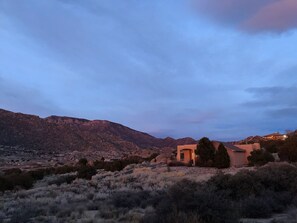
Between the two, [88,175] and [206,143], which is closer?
[88,175]

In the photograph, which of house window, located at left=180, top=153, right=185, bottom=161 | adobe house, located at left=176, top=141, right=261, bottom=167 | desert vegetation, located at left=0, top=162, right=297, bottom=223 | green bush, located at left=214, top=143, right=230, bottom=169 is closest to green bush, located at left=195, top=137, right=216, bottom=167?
green bush, located at left=214, top=143, right=230, bottom=169

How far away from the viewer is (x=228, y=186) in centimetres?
2216

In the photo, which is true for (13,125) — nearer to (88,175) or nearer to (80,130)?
(80,130)

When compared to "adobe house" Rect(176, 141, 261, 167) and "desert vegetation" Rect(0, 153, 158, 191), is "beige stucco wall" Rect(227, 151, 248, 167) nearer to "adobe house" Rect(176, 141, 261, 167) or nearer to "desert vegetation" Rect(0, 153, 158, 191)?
"adobe house" Rect(176, 141, 261, 167)

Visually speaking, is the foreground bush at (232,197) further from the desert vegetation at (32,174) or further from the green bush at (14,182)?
the desert vegetation at (32,174)

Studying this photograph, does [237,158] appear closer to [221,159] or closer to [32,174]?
[221,159]

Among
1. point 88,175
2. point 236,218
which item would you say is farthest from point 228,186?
point 88,175

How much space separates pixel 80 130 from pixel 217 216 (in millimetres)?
120118

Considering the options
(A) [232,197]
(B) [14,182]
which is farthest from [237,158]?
(A) [232,197]

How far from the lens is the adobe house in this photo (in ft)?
225

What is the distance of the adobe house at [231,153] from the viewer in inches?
2698

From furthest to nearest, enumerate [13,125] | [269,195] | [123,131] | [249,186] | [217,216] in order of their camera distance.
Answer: [123,131] < [13,125] < [249,186] < [269,195] < [217,216]

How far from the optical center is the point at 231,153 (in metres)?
68.6

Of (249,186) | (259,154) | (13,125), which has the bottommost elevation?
(249,186)
